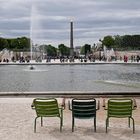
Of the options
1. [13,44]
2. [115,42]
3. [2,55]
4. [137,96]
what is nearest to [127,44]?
[115,42]

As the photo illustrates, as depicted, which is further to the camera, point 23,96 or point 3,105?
point 23,96

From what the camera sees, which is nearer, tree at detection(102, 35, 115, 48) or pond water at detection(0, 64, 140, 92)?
pond water at detection(0, 64, 140, 92)

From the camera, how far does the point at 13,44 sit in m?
171

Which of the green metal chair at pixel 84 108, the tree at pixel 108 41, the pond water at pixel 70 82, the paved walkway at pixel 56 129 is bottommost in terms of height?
the pond water at pixel 70 82

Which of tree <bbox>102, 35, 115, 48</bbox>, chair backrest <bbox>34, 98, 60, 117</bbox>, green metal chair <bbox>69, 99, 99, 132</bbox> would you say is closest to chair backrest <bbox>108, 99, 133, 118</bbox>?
green metal chair <bbox>69, 99, 99, 132</bbox>

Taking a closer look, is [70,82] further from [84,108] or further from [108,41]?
[108,41]

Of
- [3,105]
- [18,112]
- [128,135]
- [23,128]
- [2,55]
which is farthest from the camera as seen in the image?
[2,55]

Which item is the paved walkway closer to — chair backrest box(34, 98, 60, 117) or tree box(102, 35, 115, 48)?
chair backrest box(34, 98, 60, 117)

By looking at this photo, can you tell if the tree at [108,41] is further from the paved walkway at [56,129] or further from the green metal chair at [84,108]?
the green metal chair at [84,108]

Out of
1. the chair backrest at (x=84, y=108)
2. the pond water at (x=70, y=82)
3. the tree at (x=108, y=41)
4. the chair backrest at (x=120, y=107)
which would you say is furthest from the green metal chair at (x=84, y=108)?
the tree at (x=108, y=41)

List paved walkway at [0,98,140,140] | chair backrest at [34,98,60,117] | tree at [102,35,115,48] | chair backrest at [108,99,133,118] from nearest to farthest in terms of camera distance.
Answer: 1. paved walkway at [0,98,140,140]
2. chair backrest at [108,99,133,118]
3. chair backrest at [34,98,60,117]
4. tree at [102,35,115,48]

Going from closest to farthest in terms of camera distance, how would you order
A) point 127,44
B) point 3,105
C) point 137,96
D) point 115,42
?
point 3,105, point 137,96, point 127,44, point 115,42

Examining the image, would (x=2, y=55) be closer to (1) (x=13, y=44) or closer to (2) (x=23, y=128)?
(1) (x=13, y=44)

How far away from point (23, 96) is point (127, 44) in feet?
472
